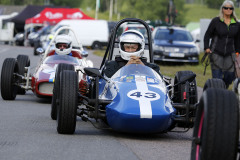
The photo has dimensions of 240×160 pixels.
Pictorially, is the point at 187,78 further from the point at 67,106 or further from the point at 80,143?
the point at 80,143

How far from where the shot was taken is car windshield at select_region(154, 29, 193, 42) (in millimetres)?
28344

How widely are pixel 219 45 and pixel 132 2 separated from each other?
453 ft

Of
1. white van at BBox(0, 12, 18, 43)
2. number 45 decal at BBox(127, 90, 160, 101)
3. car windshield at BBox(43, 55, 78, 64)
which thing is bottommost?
white van at BBox(0, 12, 18, 43)

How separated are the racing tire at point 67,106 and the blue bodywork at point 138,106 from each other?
0.42m

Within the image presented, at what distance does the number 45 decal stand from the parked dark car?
18809mm

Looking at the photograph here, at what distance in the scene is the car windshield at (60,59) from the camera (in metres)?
13.9

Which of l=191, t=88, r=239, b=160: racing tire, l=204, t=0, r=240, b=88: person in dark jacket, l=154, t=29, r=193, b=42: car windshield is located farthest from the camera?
l=154, t=29, r=193, b=42: car windshield

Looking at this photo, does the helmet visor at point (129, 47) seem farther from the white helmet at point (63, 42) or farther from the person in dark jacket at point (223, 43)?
the white helmet at point (63, 42)

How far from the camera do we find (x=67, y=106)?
812cm

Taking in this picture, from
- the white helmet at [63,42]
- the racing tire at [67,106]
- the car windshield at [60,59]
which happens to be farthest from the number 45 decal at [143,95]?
the white helmet at [63,42]

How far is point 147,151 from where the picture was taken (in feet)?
23.8

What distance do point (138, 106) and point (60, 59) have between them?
6.43m

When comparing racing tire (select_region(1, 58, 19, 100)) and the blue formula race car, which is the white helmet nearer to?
racing tire (select_region(1, 58, 19, 100))

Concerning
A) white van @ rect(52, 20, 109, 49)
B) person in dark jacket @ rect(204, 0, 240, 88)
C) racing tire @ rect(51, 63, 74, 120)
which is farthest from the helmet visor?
white van @ rect(52, 20, 109, 49)
